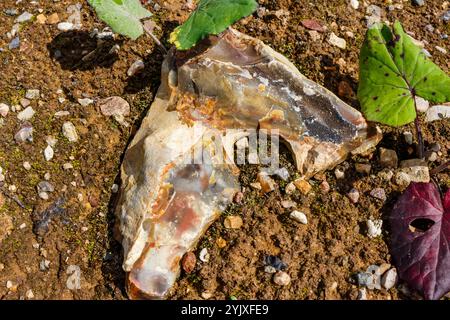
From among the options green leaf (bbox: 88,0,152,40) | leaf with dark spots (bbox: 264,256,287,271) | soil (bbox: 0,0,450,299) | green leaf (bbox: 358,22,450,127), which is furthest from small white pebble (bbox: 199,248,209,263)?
green leaf (bbox: 88,0,152,40)

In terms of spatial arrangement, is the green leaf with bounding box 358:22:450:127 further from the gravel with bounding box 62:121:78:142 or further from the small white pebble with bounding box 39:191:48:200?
the small white pebble with bounding box 39:191:48:200

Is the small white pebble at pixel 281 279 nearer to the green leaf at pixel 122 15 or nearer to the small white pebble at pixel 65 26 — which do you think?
the green leaf at pixel 122 15

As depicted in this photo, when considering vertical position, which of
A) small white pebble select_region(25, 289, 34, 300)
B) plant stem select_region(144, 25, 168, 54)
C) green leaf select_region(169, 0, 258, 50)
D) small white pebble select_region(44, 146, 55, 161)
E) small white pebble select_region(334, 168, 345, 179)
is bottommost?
small white pebble select_region(25, 289, 34, 300)

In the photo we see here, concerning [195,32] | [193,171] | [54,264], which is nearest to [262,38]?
[195,32]

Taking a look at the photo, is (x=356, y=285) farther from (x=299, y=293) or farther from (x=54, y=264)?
(x=54, y=264)

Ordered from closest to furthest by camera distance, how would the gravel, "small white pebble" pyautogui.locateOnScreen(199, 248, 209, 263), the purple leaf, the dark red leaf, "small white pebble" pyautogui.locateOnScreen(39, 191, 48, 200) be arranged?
the purple leaf, "small white pebble" pyautogui.locateOnScreen(199, 248, 209, 263), "small white pebble" pyautogui.locateOnScreen(39, 191, 48, 200), the gravel, the dark red leaf

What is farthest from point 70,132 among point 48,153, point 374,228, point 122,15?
point 374,228
